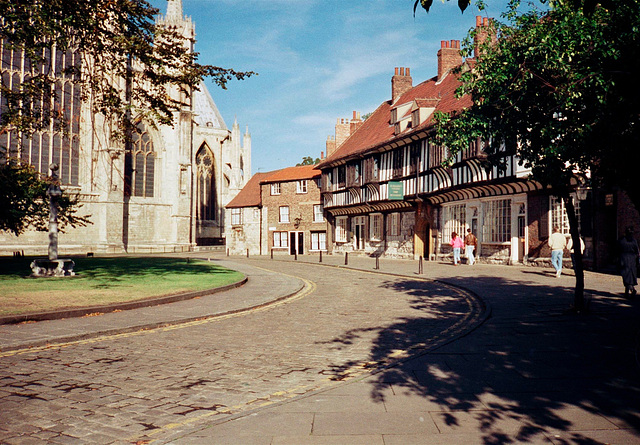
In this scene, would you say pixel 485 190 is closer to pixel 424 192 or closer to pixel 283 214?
pixel 424 192

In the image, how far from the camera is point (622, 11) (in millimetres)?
7695

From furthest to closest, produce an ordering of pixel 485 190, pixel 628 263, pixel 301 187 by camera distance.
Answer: pixel 301 187 < pixel 485 190 < pixel 628 263

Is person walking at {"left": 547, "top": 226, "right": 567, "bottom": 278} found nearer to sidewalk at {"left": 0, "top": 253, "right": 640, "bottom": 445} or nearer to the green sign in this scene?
sidewalk at {"left": 0, "top": 253, "right": 640, "bottom": 445}

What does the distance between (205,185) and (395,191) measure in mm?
34746

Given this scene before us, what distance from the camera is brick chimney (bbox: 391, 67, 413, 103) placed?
37125mm

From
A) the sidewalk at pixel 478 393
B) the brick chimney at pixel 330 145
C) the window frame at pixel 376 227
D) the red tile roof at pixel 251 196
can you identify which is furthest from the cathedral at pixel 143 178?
the sidewalk at pixel 478 393

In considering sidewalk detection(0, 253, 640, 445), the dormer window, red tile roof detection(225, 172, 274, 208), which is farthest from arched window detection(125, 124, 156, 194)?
sidewalk detection(0, 253, 640, 445)

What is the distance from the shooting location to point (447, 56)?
31.6m

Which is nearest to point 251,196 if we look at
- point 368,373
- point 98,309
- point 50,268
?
point 50,268

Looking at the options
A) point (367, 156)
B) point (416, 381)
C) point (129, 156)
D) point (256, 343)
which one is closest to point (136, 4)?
point (256, 343)

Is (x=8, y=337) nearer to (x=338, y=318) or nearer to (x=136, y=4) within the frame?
(x=338, y=318)

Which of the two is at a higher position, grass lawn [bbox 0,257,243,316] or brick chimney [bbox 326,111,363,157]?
brick chimney [bbox 326,111,363,157]

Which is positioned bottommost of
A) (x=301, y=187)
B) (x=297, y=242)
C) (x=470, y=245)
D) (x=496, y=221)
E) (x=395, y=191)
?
(x=297, y=242)

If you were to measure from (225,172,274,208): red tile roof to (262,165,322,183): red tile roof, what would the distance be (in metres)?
2.10
